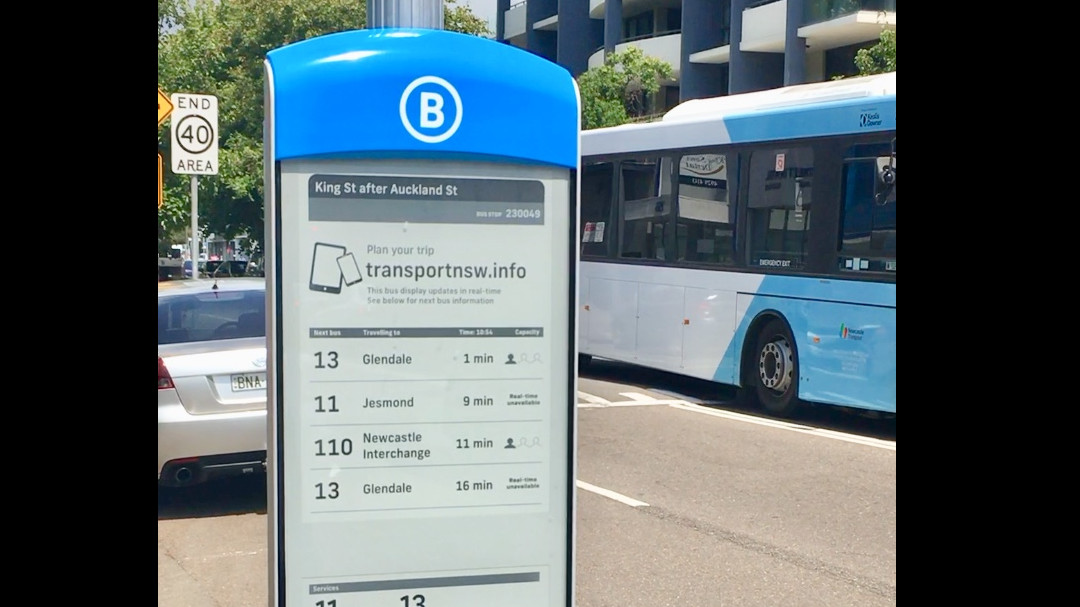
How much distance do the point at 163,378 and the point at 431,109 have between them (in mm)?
4942

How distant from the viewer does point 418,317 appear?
329cm

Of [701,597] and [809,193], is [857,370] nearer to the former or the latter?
[809,193]

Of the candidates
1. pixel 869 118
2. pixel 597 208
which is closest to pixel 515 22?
pixel 597 208

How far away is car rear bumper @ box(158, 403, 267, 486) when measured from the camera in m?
7.51

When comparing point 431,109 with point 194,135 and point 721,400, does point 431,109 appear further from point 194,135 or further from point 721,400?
point 194,135

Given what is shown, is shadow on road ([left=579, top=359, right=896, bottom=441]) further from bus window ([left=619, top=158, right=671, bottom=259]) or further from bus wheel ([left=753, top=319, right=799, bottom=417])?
bus window ([left=619, top=158, right=671, bottom=259])

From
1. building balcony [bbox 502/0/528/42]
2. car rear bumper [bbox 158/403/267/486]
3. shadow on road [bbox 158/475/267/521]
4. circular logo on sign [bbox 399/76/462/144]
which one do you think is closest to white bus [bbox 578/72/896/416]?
shadow on road [bbox 158/475/267/521]

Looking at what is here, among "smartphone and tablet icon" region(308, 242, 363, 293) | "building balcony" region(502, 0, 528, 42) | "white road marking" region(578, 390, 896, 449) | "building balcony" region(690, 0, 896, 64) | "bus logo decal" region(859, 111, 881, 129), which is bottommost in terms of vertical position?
"white road marking" region(578, 390, 896, 449)

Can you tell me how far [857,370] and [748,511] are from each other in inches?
140

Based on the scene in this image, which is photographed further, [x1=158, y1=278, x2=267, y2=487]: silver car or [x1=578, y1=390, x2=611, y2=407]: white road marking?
[x1=578, y1=390, x2=611, y2=407]: white road marking

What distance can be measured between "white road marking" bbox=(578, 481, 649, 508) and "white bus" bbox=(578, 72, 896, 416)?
3.44 m

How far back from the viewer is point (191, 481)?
Answer: 767 centimetres

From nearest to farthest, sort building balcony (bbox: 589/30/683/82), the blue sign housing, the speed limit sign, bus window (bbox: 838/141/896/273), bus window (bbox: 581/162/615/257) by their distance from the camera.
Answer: the blue sign housing → bus window (bbox: 838/141/896/273) → the speed limit sign → bus window (bbox: 581/162/615/257) → building balcony (bbox: 589/30/683/82)
